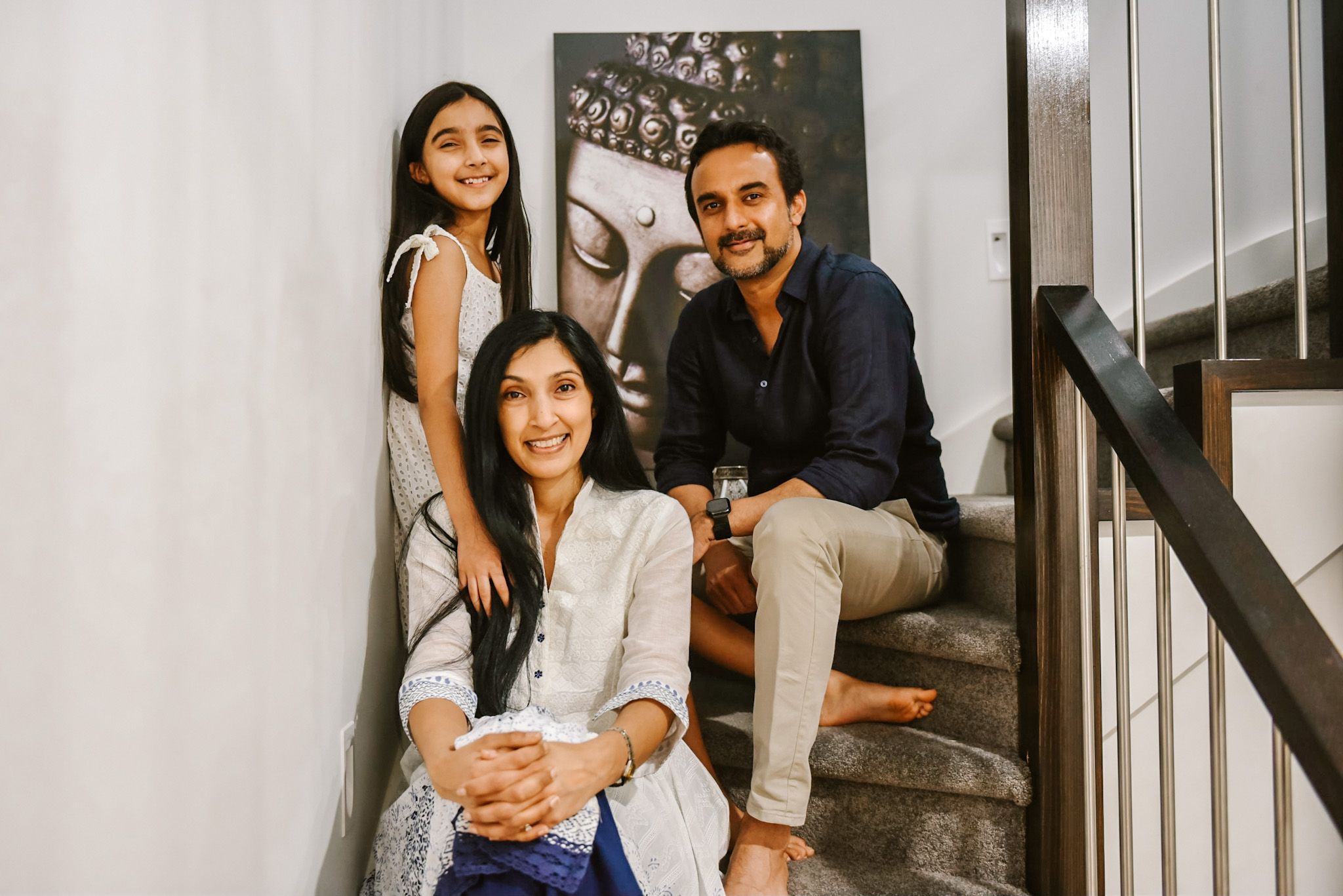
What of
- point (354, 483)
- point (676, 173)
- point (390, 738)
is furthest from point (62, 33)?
point (676, 173)

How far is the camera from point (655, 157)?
226 centimetres

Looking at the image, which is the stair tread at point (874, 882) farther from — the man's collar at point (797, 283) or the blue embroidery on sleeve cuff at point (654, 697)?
the man's collar at point (797, 283)

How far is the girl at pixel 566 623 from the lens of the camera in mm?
1100

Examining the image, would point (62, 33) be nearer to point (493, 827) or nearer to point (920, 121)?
point (493, 827)

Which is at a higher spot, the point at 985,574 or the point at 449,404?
the point at 449,404

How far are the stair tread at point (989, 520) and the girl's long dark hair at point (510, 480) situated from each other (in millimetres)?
743

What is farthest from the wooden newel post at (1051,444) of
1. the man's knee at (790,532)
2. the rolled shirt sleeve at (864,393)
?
the man's knee at (790,532)

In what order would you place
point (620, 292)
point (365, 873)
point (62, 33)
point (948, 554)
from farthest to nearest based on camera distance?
point (620, 292)
point (948, 554)
point (365, 873)
point (62, 33)

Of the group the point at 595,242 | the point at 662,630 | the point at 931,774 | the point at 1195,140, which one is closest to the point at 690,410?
the point at 595,242

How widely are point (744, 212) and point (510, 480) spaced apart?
0.84m

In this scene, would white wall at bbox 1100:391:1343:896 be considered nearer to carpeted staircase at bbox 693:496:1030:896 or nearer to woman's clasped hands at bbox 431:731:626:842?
carpeted staircase at bbox 693:496:1030:896

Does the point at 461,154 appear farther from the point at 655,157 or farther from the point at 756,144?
the point at 655,157

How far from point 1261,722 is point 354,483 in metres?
1.51

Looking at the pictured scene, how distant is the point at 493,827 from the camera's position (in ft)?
3.05
